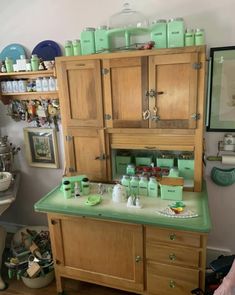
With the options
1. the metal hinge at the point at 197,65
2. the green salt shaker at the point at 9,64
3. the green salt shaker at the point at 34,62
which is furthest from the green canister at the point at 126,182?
the green salt shaker at the point at 9,64

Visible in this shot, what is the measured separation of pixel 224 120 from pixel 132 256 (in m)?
1.15

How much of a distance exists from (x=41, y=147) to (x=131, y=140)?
3.31 ft

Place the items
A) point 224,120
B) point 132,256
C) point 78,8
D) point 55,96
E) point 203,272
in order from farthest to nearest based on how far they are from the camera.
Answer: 1. point 55,96
2. point 78,8
3. point 224,120
4. point 132,256
5. point 203,272

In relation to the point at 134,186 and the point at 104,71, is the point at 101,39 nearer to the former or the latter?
the point at 104,71

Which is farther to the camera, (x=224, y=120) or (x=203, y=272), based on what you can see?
(x=224, y=120)

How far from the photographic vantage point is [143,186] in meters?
1.84

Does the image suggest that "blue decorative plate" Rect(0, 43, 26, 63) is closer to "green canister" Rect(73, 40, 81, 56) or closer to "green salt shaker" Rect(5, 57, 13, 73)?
"green salt shaker" Rect(5, 57, 13, 73)

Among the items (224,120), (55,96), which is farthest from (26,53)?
(224,120)

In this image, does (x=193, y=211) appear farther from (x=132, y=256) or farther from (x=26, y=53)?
(x=26, y=53)

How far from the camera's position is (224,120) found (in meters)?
1.90

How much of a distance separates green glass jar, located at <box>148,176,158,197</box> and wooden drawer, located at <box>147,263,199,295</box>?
0.45 meters

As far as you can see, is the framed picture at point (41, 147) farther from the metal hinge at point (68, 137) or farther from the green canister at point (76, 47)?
the green canister at point (76, 47)

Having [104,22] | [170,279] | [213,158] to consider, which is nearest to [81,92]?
[104,22]

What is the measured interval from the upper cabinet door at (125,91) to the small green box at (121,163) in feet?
1.03
